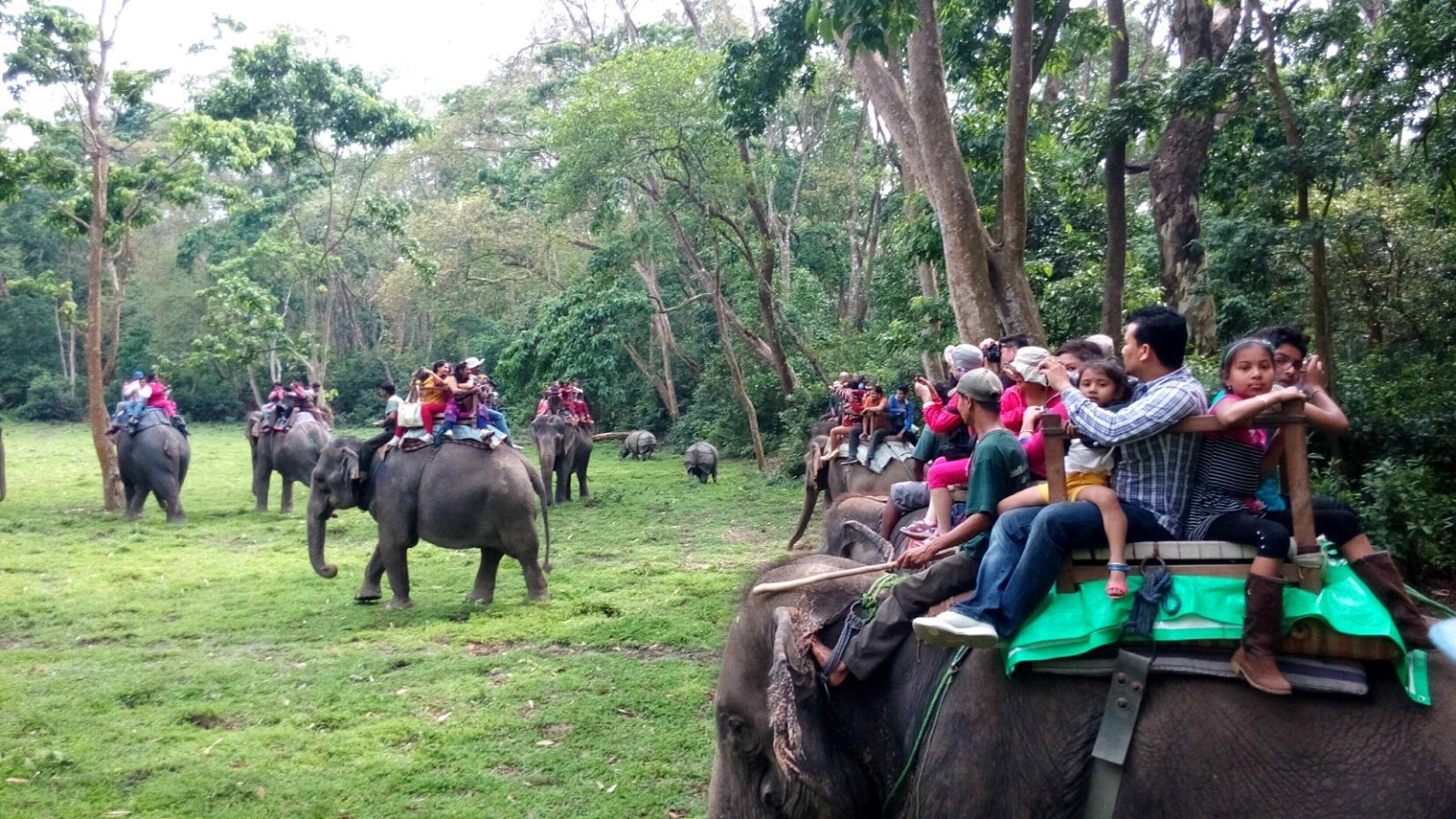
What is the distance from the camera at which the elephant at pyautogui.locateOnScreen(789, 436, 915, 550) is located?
9.47 metres

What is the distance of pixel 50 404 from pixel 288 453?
29.8m

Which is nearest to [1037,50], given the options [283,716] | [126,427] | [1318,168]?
[1318,168]

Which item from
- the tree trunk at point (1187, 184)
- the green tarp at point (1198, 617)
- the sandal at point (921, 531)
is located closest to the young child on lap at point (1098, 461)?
the green tarp at point (1198, 617)

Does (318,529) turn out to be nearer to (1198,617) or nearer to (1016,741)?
(1016,741)

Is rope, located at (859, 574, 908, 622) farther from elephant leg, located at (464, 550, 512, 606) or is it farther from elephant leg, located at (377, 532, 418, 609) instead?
elephant leg, located at (377, 532, 418, 609)

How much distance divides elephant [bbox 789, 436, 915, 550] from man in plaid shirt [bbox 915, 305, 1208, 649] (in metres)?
5.88

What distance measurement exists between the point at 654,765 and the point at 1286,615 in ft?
11.3

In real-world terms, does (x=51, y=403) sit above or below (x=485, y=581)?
above

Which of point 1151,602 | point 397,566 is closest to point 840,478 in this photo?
point 397,566

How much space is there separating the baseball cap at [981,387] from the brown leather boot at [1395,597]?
1.33m

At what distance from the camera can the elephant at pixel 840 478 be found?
947cm

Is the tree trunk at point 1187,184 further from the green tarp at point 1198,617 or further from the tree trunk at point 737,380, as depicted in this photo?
the tree trunk at point 737,380

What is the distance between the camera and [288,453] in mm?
15797

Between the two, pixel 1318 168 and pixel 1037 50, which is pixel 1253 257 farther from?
pixel 1037 50
